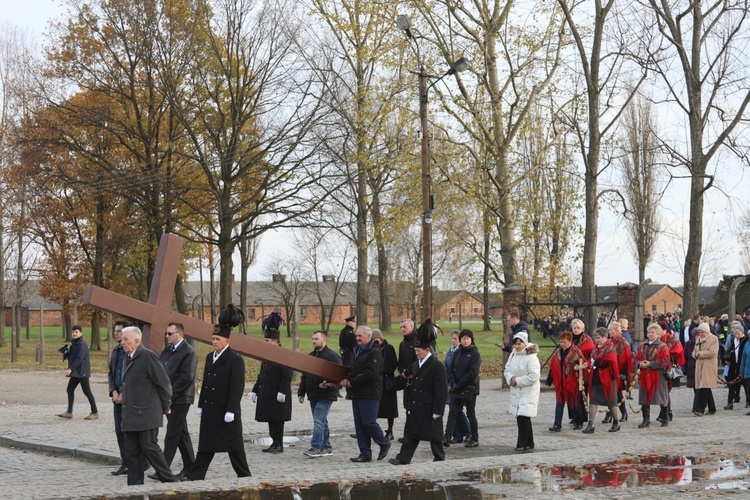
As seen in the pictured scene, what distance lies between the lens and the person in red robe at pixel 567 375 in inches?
610

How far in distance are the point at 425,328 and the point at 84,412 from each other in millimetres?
9593

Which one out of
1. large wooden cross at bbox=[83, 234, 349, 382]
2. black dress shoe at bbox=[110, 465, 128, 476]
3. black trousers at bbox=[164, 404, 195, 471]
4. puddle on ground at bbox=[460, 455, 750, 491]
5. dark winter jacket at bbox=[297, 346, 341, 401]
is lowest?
black dress shoe at bbox=[110, 465, 128, 476]

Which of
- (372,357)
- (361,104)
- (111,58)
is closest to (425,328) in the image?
(372,357)

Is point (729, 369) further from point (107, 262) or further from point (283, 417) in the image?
point (107, 262)

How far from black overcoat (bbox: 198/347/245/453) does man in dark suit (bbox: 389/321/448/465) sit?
2.33m

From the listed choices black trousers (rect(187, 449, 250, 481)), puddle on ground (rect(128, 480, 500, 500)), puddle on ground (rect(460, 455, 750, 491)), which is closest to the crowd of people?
black trousers (rect(187, 449, 250, 481))

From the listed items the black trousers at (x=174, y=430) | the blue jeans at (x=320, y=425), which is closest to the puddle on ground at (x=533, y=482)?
the black trousers at (x=174, y=430)

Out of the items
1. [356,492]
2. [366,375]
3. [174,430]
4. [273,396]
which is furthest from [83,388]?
[356,492]

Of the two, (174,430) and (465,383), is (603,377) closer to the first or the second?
(465,383)

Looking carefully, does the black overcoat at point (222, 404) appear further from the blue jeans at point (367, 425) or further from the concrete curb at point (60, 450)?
the concrete curb at point (60, 450)

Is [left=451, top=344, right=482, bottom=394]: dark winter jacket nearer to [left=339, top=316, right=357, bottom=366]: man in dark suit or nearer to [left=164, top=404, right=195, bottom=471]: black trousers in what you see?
[left=339, top=316, right=357, bottom=366]: man in dark suit

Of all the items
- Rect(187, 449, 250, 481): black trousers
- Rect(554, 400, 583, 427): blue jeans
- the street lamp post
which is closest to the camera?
Rect(187, 449, 250, 481): black trousers

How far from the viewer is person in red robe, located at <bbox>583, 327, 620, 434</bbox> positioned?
15.3 m

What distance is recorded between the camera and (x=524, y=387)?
43.7 ft
